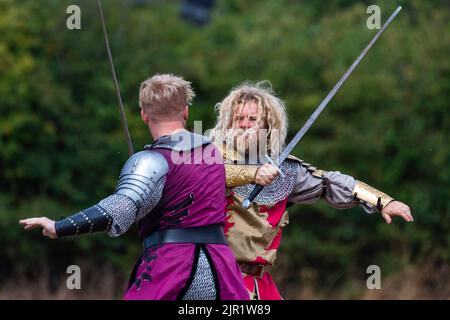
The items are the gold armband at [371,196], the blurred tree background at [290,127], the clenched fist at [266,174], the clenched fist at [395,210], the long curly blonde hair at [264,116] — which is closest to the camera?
the clenched fist at [266,174]

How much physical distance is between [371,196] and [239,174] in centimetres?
82

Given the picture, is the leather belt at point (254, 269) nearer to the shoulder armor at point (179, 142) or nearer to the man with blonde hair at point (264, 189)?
the man with blonde hair at point (264, 189)

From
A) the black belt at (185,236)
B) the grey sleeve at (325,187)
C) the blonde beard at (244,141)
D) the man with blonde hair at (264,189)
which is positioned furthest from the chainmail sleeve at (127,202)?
the grey sleeve at (325,187)

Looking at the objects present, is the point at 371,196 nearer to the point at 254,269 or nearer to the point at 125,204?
the point at 254,269

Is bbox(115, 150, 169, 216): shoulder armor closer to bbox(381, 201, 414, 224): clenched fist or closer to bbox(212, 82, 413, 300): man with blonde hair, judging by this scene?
bbox(212, 82, 413, 300): man with blonde hair

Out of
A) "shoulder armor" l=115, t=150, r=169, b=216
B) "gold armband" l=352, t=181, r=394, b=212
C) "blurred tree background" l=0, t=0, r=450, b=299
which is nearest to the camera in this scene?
"shoulder armor" l=115, t=150, r=169, b=216

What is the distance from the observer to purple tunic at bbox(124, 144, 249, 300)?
4695 millimetres

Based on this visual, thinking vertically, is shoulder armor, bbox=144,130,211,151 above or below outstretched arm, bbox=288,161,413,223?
above

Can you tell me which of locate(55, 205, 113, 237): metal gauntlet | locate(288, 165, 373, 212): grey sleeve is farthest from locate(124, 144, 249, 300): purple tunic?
locate(288, 165, 373, 212): grey sleeve

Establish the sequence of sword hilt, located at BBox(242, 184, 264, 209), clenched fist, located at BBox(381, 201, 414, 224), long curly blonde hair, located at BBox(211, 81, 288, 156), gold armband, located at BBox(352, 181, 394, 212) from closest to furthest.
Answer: sword hilt, located at BBox(242, 184, 264, 209) < clenched fist, located at BBox(381, 201, 414, 224) < gold armband, located at BBox(352, 181, 394, 212) < long curly blonde hair, located at BBox(211, 81, 288, 156)

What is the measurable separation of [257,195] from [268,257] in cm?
33

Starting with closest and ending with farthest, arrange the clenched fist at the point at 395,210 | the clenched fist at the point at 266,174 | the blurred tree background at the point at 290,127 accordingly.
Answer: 1. the clenched fist at the point at 266,174
2. the clenched fist at the point at 395,210
3. the blurred tree background at the point at 290,127

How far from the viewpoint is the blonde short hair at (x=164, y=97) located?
4.73 m

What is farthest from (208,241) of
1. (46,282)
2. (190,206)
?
(46,282)
